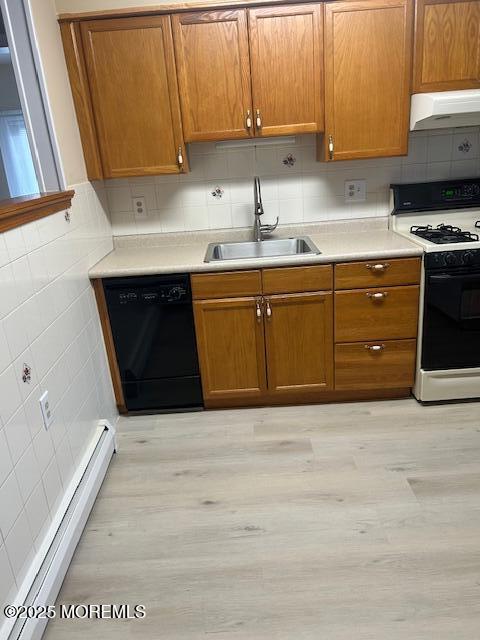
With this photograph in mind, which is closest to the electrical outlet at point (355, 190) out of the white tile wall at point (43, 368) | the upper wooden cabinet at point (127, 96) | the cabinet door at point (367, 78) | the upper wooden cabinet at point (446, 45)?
the cabinet door at point (367, 78)

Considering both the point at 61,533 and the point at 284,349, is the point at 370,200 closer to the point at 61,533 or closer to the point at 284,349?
the point at 284,349

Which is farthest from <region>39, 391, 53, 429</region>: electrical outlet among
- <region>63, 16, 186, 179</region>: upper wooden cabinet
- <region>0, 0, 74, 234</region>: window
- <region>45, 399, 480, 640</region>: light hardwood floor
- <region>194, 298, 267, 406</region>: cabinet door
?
<region>63, 16, 186, 179</region>: upper wooden cabinet

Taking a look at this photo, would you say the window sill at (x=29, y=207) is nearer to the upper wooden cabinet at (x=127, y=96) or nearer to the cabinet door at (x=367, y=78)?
the upper wooden cabinet at (x=127, y=96)

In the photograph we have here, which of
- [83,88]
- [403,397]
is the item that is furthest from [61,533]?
[83,88]

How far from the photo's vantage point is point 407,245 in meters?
2.35

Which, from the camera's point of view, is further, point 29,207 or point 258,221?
point 258,221

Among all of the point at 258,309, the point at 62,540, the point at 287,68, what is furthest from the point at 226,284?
the point at 62,540

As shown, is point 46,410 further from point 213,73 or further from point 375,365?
point 213,73

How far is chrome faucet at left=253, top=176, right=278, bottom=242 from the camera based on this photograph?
2.65m

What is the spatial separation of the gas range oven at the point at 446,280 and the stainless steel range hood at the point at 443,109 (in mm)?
353

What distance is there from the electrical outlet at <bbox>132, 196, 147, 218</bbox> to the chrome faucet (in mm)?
664

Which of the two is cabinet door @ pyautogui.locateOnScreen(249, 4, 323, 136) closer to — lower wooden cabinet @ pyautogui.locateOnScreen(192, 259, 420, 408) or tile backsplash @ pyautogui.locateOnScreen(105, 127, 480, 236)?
tile backsplash @ pyautogui.locateOnScreen(105, 127, 480, 236)

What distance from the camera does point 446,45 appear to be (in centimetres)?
224

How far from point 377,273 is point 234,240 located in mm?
925
